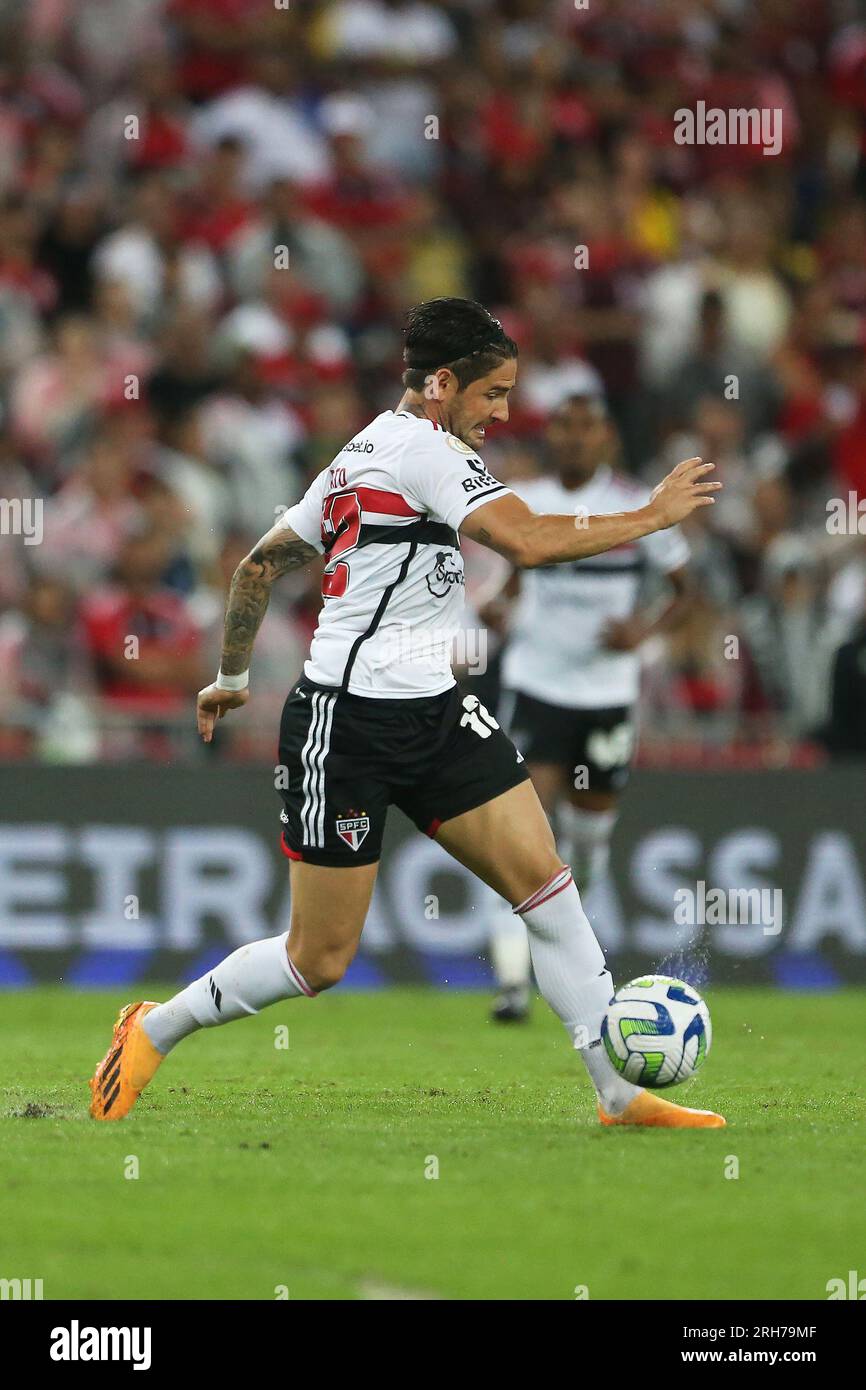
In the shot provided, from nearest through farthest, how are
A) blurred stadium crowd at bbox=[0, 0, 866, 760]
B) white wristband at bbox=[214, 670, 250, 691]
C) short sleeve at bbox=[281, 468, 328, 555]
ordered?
short sleeve at bbox=[281, 468, 328, 555]
white wristband at bbox=[214, 670, 250, 691]
blurred stadium crowd at bbox=[0, 0, 866, 760]

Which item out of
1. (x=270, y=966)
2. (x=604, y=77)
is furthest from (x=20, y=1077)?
(x=604, y=77)

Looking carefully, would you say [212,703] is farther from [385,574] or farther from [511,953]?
[511,953]

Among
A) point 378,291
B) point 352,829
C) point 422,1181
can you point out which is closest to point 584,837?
point 352,829

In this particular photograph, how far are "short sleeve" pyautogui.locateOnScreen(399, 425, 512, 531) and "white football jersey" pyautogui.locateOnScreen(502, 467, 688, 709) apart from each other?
156 inches

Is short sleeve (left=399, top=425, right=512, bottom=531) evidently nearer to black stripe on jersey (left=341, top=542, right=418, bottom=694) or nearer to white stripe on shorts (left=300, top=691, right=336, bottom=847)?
black stripe on jersey (left=341, top=542, right=418, bottom=694)

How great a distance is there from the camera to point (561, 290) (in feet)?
52.4

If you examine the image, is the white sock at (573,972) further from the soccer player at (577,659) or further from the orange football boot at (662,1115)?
the soccer player at (577,659)

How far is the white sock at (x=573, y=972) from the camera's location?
6.84 m

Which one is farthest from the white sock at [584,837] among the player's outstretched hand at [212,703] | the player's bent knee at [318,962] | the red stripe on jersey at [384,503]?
the red stripe on jersey at [384,503]

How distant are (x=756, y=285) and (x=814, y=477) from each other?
197cm

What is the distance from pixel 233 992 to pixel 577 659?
13.9 feet

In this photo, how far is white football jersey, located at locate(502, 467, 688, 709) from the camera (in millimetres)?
10680

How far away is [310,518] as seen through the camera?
277 inches

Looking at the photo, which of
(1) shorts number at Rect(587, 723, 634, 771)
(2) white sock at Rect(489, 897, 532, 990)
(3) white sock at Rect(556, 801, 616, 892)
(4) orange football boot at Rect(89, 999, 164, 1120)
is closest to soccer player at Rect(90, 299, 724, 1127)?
(4) orange football boot at Rect(89, 999, 164, 1120)
